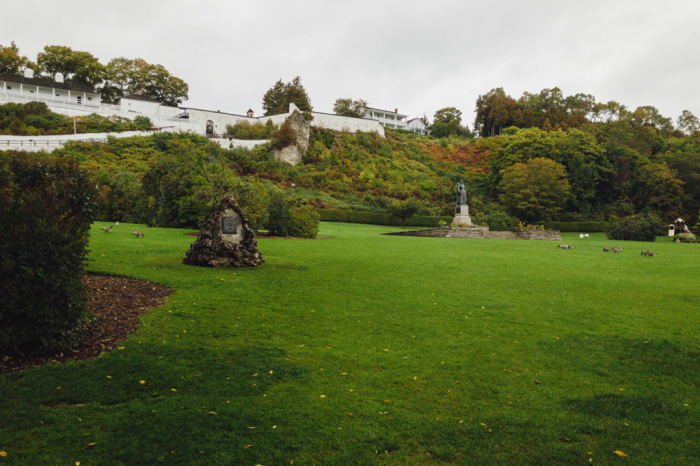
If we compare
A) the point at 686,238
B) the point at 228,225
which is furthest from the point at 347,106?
the point at 228,225

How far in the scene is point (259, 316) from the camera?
709cm

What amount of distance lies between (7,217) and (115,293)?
299cm

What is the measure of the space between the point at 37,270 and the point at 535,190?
41.0 meters

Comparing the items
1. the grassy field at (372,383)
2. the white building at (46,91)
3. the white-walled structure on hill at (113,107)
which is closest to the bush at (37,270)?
the grassy field at (372,383)

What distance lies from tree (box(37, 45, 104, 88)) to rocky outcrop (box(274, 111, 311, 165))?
29.7 meters

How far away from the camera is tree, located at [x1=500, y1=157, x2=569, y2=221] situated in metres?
39.8

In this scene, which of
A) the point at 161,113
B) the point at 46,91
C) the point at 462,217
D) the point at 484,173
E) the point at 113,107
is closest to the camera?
the point at 462,217

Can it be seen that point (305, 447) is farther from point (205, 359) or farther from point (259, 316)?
point (259, 316)

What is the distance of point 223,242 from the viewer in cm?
1116

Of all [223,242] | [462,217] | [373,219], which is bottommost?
[223,242]

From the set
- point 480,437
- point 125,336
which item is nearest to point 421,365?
→ point 480,437

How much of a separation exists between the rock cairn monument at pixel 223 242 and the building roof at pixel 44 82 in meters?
55.0

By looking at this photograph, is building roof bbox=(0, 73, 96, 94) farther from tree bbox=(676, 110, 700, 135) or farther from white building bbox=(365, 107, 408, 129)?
tree bbox=(676, 110, 700, 135)

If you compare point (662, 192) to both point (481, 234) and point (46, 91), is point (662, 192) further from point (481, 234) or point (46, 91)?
point (46, 91)
